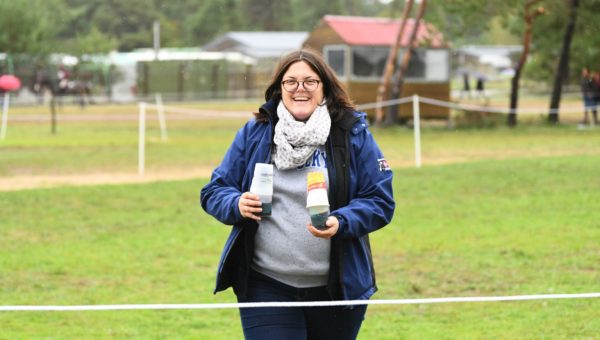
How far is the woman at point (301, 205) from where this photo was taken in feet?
14.1

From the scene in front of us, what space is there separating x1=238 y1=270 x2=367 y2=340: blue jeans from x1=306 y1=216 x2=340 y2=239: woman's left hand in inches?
13.2

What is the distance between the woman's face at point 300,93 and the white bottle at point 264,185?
0.31m

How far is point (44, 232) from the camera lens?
13047 millimetres

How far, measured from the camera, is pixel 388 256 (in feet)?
37.3

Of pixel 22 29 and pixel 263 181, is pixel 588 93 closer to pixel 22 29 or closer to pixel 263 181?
pixel 263 181

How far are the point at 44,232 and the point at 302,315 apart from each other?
361 inches

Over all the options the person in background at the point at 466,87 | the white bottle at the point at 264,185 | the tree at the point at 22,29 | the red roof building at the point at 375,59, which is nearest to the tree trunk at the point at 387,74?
the red roof building at the point at 375,59

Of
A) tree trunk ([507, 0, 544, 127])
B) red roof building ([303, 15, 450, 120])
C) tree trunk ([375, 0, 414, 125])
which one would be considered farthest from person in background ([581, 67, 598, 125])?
tree trunk ([375, 0, 414, 125])

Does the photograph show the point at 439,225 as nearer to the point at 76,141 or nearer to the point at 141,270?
the point at 141,270

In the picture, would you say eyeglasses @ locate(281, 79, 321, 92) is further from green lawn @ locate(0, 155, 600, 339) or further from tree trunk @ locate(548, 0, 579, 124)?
tree trunk @ locate(548, 0, 579, 124)

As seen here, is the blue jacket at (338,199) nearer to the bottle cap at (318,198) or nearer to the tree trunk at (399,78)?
the bottle cap at (318,198)

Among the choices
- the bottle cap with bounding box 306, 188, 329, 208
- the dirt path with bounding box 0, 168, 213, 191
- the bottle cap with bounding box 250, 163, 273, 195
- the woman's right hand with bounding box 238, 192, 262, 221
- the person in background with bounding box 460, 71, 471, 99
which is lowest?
the person in background with bounding box 460, 71, 471, 99

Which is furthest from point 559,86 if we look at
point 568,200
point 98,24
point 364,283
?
point 98,24

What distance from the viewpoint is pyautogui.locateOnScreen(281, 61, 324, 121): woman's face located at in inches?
172
